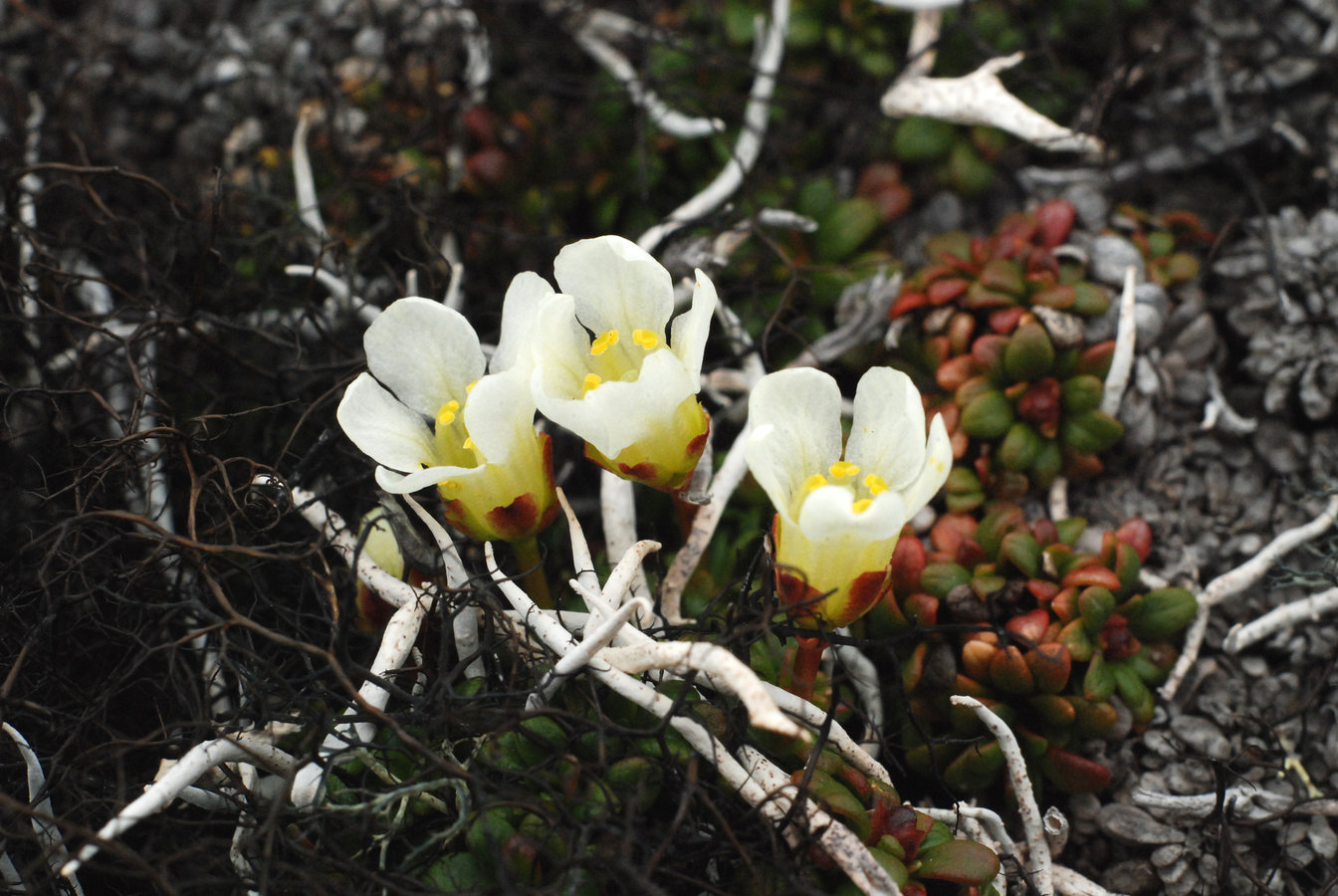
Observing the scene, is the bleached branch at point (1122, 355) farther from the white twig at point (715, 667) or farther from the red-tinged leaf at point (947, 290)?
the white twig at point (715, 667)

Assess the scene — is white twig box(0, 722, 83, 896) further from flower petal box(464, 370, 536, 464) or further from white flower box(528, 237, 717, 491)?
white flower box(528, 237, 717, 491)

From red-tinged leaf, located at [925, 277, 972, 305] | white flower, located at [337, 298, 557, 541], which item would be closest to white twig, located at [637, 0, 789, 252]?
red-tinged leaf, located at [925, 277, 972, 305]

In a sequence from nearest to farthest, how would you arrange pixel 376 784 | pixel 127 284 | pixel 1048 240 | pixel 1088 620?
1. pixel 376 784
2. pixel 1088 620
3. pixel 1048 240
4. pixel 127 284

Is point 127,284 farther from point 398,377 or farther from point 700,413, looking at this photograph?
point 700,413

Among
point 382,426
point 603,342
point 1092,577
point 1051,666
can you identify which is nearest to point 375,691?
point 382,426

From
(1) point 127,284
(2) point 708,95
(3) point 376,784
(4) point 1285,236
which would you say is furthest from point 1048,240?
(1) point 127,284
